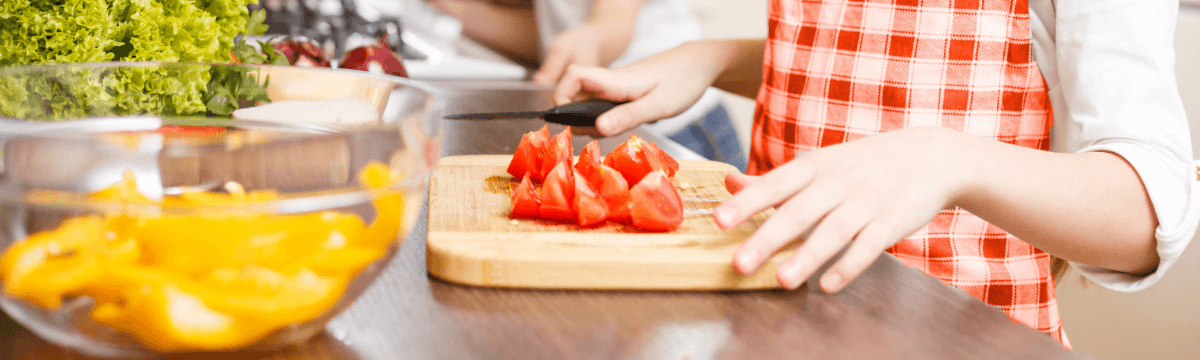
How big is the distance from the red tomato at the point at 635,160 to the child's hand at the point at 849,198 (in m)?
0.09

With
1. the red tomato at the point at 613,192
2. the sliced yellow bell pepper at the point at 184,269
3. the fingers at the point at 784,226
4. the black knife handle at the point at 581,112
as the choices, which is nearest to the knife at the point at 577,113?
the black knife handle at the point at 581,112

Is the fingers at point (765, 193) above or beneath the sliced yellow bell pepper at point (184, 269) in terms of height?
beneath

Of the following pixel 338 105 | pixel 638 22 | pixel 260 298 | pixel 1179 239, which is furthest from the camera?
pixel 638 22

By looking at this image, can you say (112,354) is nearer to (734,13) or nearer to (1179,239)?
(1179,239)

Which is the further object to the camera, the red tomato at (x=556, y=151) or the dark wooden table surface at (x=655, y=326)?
the red tomato at (x=556, y=151)

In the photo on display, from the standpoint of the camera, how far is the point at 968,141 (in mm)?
671

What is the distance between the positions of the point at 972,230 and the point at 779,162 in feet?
0.90

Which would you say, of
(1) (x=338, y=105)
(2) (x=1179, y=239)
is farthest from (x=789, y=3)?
(1) (x=338, y=105)

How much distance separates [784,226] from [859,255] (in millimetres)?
59

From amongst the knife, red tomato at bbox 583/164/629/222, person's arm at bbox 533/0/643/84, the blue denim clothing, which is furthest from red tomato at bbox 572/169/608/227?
the blue denim clothing

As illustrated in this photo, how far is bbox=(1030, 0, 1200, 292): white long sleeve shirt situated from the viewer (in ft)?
2.42

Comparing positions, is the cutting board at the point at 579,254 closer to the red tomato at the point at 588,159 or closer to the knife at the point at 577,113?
the red tomato at the point at 588,159

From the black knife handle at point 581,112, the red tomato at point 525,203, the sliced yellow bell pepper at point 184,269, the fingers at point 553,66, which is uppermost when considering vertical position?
the sliced yellow bell pepper at point 184,269

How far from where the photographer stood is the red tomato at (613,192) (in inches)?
24.9
